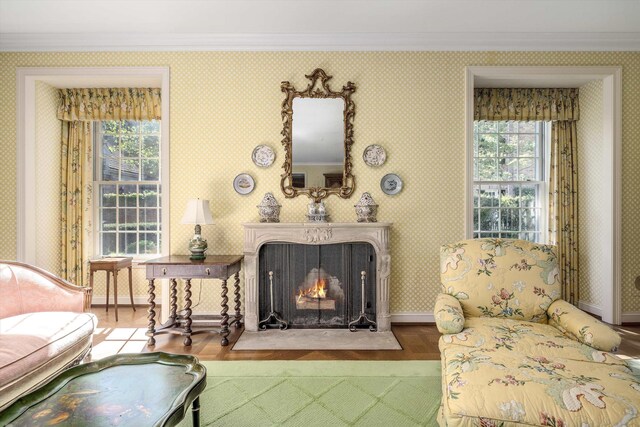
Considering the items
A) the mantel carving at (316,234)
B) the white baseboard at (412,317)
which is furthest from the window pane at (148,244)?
the white baseboard at (412,317)

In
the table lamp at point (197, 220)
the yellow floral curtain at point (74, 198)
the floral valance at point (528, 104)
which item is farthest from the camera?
the yellow floral curtain at point (74, 198)

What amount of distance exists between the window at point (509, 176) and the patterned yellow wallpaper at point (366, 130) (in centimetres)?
87

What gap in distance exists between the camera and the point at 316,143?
3.77 meters

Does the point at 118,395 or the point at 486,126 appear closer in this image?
the point at 118,395

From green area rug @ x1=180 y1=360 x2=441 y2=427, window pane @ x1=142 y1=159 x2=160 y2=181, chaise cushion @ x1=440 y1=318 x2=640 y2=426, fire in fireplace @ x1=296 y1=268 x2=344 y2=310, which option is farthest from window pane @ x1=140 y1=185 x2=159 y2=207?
chaise cushion @ x1=440 y1=318 x2=640 y2=426

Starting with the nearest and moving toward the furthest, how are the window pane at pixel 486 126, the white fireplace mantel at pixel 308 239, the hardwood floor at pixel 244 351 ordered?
the hardwood floor at pixel 244 351, the white fireplace mantel at pixel 308 239, the window pane at pixel 486 126

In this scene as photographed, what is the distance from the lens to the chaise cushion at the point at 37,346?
1726 millimetres

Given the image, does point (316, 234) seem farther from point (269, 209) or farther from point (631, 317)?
point (631, 317)

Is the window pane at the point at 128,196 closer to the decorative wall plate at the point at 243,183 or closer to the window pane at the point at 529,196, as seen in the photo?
the decorative wall plate at the point at 243,183

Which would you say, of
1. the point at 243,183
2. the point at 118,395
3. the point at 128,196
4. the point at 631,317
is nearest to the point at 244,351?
the point at 118,395

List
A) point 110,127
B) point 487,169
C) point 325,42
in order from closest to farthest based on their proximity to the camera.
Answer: point 325,42, point 487,169, point 110,127

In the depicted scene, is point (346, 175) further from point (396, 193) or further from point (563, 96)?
point (563, 96)

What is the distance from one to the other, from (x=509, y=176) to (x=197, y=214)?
13.0ft

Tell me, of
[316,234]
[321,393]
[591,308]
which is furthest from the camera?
[591,308]
